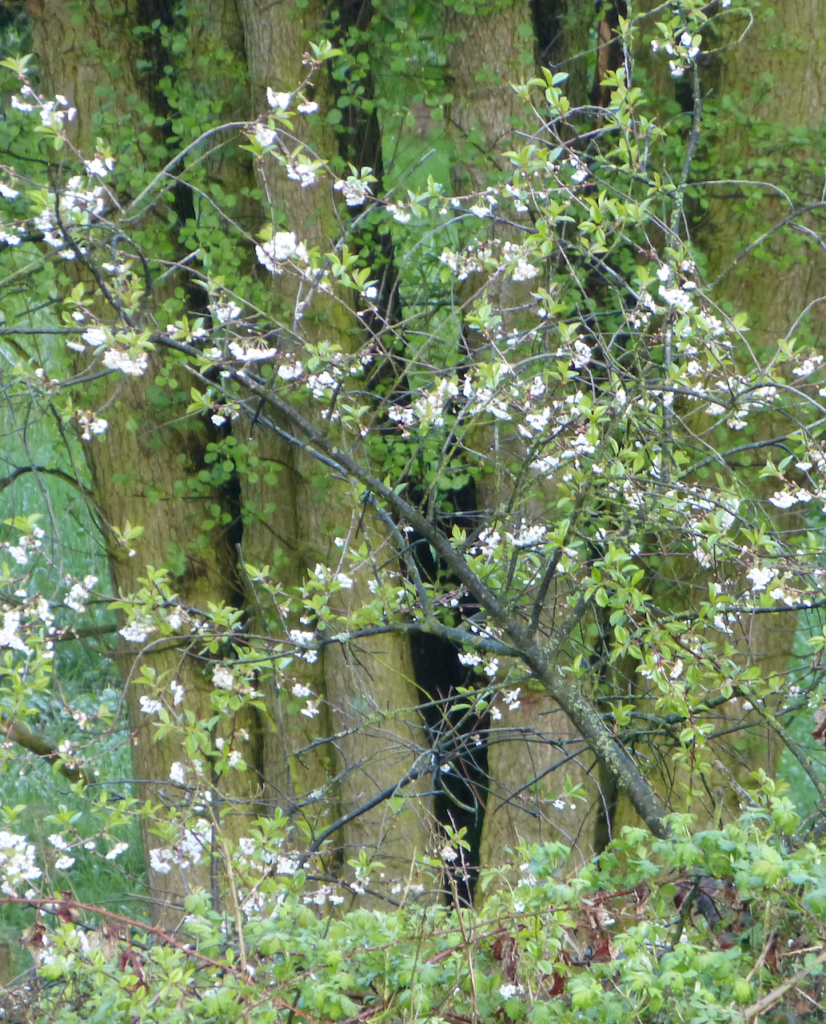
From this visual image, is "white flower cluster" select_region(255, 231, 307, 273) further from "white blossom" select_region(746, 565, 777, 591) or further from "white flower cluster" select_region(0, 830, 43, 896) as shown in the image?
"white flower cluster" select_region(0, 830, 43, 896)

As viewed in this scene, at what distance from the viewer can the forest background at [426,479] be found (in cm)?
204

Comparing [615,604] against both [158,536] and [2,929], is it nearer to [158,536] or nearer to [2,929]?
[158,536]

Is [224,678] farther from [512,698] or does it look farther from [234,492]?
[234,492]

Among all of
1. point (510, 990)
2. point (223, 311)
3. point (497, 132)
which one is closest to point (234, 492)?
point (497, 132)

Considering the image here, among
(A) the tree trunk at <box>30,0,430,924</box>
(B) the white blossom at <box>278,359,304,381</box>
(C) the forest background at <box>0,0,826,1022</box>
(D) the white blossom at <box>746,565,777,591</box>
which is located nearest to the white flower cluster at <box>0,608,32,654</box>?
(C) the forest background at <box>0,0,826,1022</box>

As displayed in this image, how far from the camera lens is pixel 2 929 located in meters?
6.64

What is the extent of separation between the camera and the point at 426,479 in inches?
137

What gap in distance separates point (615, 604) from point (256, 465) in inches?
98.9

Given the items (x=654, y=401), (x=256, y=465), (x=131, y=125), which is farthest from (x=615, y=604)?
(x=131, y=125)

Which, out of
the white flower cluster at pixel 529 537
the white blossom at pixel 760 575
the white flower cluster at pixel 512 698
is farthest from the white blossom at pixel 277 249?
the white flower cluster at pixel 512 698

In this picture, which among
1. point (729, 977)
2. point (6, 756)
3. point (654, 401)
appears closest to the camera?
point (729, 977)

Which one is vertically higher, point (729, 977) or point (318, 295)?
point (318, 295)

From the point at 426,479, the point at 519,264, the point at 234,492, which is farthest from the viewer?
the point at 234,492

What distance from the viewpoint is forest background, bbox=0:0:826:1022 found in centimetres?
204
